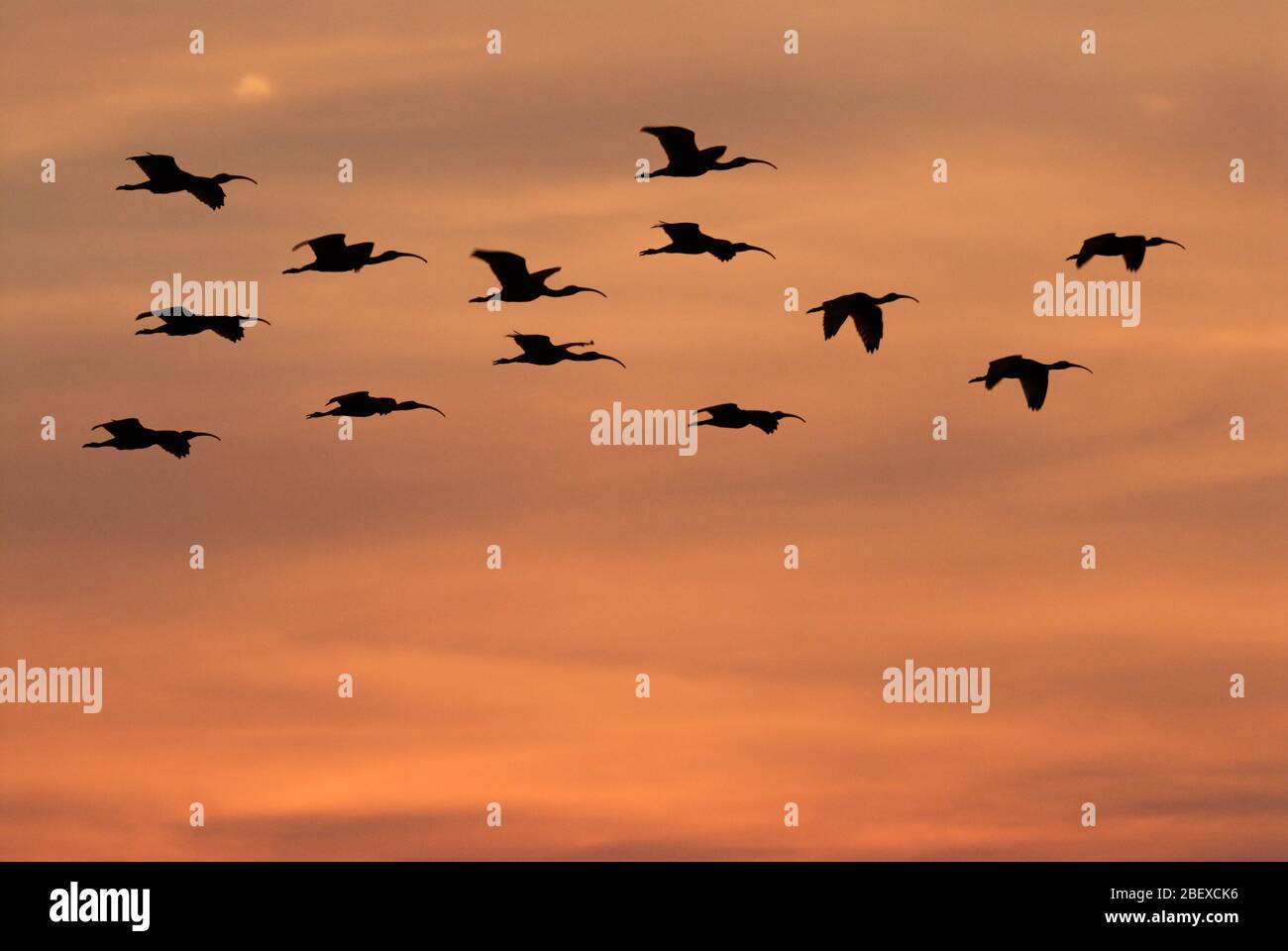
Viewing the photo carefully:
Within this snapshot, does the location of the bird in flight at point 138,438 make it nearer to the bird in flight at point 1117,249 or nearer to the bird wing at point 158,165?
the bird wing at point 158,165

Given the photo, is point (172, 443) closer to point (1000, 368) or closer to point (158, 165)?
point (158, 165)

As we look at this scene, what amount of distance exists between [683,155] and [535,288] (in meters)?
4.82

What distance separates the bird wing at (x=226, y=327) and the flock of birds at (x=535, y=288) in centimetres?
3

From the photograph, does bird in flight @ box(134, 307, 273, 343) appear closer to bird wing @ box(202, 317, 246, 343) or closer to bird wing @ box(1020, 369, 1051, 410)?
bird wing @ box(202, 317, 246, 343)

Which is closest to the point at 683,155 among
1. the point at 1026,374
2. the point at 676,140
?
the point at 676,140

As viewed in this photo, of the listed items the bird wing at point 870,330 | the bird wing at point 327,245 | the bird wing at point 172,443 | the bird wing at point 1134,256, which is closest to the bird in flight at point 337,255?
the bird wing at point 327,245

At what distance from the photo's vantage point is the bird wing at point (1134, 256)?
5859 cm

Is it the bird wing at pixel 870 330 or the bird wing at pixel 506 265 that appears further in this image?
the bird wing at pixel 870 330

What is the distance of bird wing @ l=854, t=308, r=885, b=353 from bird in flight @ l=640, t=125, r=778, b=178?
5.74m

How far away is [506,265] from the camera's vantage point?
5609 cm
